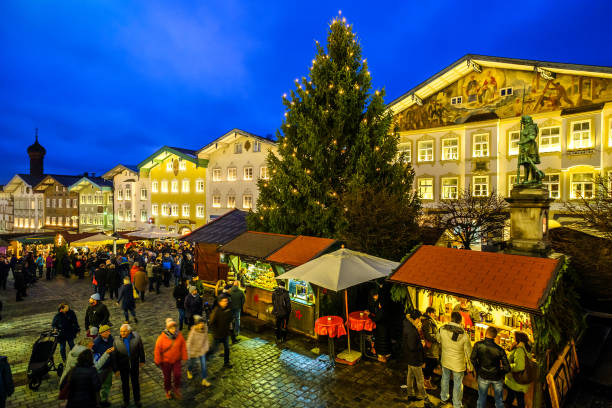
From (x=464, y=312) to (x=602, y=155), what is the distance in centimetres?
1991

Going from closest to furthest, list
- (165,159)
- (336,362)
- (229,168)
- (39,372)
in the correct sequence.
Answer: (39,372) < (336,362) < (229,168) < (165,159)

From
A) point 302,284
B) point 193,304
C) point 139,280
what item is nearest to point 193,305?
point 193,304

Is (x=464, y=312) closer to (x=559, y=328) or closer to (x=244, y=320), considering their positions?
(x=559, y=328)

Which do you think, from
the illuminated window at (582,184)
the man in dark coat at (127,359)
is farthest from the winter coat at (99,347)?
the illuminated window at (582,184)

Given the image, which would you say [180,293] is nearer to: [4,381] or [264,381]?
[264,381]

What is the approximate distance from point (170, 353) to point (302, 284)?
4.76 meters

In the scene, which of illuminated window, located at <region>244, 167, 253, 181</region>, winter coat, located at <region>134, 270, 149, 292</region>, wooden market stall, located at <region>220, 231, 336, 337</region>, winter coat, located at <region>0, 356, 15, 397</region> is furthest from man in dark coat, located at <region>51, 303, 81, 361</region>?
illuminated window, located at <region>244, 167, 253, 181</region>

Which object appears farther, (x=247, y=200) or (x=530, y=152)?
(x=247, y=200)

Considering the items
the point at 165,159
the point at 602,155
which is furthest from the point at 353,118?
the point at 165,159

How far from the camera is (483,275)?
733 cm

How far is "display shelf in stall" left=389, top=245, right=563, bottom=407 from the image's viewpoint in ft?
21.3

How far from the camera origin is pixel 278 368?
27.5ft

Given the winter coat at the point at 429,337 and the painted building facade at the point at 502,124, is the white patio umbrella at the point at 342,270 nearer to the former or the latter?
the winter coat at the point at 429,337

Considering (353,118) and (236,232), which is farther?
(236,232)
